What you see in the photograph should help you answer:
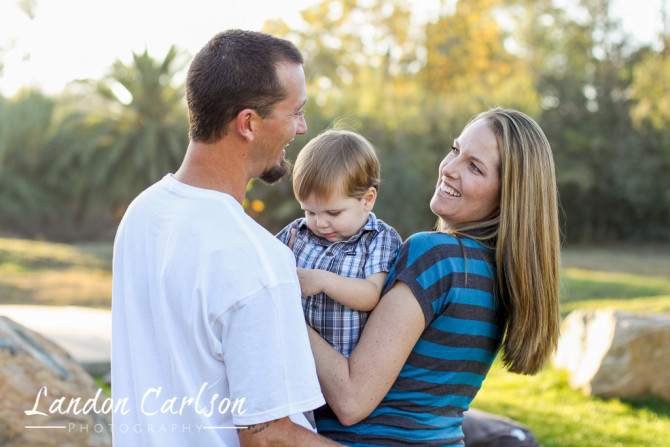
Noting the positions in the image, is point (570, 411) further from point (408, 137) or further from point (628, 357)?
point (408, 137)

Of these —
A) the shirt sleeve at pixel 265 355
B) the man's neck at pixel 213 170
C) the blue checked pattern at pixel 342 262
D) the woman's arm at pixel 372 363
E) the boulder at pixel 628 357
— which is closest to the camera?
the shirt sleeve at pixel 265 355

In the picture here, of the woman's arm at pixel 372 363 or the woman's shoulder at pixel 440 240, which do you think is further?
the woman's shoulder at pixel 440 240

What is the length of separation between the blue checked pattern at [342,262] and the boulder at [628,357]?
178 inches

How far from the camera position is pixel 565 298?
12914 mm

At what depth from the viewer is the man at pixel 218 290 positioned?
1.60 metres

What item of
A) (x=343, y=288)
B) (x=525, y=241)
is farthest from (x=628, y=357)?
(x=343, y=288)

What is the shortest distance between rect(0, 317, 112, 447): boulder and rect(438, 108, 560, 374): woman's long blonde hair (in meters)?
2.21

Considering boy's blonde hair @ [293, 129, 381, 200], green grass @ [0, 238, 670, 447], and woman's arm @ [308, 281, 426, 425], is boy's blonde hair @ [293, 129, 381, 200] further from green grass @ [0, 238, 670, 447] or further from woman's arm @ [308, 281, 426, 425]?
green grass @ [0, 238, 670, 447]

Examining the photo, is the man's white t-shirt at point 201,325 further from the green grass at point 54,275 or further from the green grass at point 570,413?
the green grass at point 54,275

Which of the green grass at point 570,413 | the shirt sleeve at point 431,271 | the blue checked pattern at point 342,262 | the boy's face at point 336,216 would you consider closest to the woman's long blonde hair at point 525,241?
the shirt sleeve at point 431,271

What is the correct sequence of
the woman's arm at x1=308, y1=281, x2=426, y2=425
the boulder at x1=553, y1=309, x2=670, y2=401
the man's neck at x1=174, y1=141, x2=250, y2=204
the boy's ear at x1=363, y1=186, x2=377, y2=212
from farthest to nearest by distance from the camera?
1. the boulder at x1=553, y1=309, x2=670, y2=401
2. the boy's ear at x1=363, y1=186, x2=377, y2=212
3. the woman's arm at x1=308, y1=281, x2=426, y2=425
4. the man's neck at x1=174, y1=141, x2=250, y2=204

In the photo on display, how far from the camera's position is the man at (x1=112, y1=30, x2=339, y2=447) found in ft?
5.25

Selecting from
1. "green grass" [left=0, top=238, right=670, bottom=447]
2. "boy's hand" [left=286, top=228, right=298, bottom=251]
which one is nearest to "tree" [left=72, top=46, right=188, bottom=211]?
"green grass" [left=0, top=238, right=670, bottom=447]

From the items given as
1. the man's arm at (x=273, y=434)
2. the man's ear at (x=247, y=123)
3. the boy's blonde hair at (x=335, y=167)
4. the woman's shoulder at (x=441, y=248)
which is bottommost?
the man's arm at (x=273, y=434)
